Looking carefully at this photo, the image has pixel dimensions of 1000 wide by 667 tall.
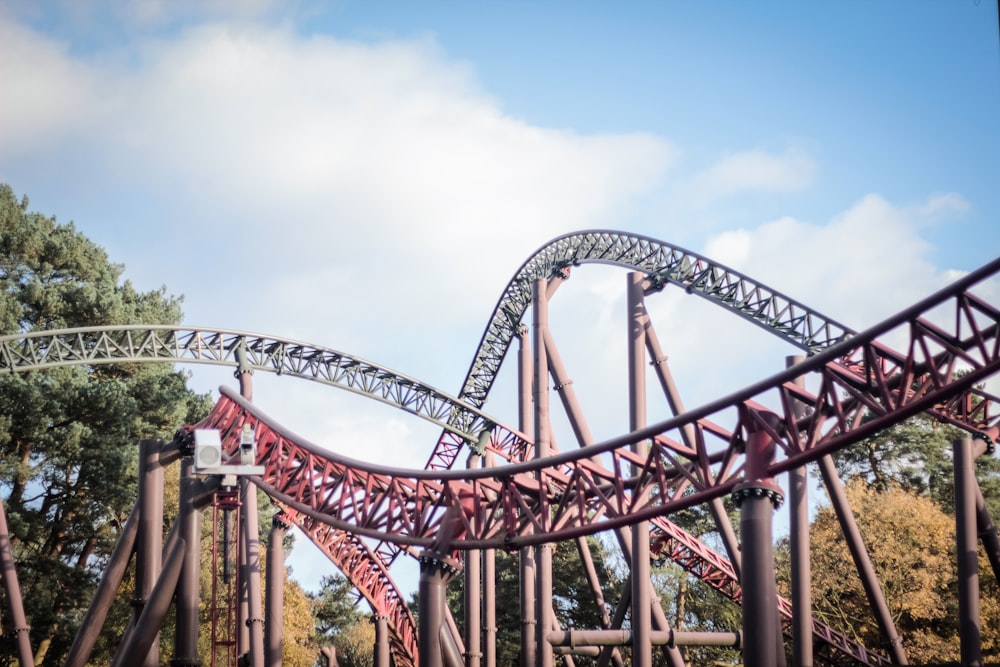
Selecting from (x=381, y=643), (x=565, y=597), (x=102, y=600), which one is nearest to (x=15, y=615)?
(x=102, y=600)

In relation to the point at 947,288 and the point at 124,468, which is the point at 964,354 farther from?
the point at 124,468

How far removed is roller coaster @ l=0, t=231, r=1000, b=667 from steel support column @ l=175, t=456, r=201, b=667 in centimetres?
3

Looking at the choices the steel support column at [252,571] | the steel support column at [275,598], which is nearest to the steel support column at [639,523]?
the steel support column at [252,571]

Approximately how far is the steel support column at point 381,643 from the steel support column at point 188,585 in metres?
6.49

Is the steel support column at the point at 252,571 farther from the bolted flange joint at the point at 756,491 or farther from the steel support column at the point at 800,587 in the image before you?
the bolted flange joint at the point at 756,491

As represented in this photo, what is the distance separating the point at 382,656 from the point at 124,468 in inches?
430

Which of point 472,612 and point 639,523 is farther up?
point 639,523

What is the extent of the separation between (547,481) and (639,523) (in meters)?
2.35

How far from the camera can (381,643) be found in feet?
72.1

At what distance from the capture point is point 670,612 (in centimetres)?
3409

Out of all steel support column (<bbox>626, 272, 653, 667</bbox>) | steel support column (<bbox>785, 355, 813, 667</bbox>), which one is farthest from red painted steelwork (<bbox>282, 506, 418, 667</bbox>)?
steel support column (<bbox>785, 355, 813, 667</bbox>)

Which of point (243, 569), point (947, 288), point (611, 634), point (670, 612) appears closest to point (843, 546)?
point (670, 612)

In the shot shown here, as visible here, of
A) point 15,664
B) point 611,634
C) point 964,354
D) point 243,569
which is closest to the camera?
point 964,354

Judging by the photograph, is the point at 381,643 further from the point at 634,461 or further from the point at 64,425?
the point at 64,425
